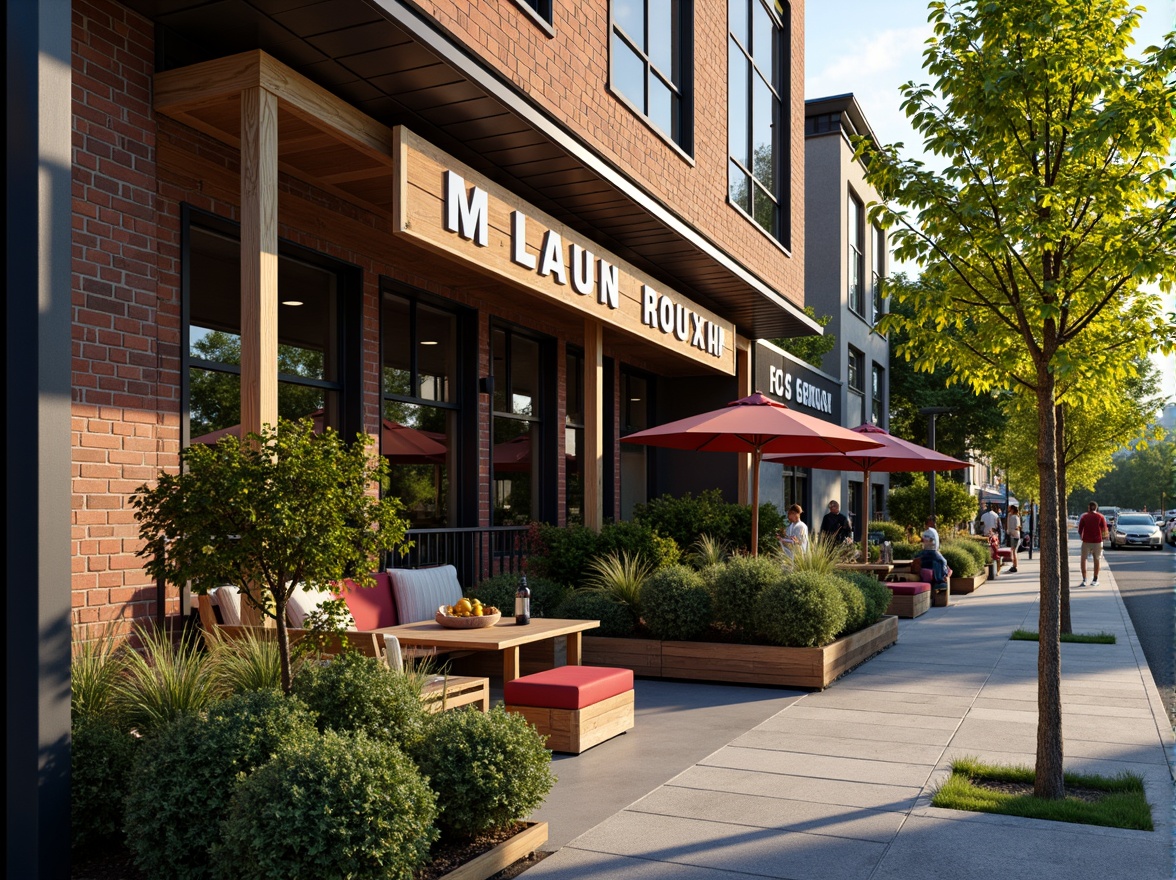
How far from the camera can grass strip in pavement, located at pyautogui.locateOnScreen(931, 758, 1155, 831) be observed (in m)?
5.47

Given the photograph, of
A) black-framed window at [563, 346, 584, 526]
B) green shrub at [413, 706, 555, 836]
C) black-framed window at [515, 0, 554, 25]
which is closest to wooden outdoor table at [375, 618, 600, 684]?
green shrub at [413, 706, 555, 836]

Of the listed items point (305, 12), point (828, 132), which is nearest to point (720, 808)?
point (305, 12)

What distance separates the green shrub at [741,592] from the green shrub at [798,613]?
0.40 ft

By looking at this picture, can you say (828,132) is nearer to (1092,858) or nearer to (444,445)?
(444,445)

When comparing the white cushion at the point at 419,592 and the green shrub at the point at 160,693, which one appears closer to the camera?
the green shrub at the point at 160,693

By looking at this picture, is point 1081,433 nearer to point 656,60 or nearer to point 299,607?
point 656,60

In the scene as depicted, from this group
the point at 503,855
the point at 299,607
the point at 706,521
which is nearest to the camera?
the point at 503,855

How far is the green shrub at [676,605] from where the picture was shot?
994 centimetres

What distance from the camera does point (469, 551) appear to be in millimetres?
12320

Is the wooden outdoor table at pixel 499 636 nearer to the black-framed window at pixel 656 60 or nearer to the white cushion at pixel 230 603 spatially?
the white cushion at pixel 230 603

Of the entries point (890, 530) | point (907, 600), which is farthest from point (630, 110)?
point (890, 530)

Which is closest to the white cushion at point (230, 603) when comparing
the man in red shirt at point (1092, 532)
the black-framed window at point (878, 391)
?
the man in red shirt at point (1092, 532)

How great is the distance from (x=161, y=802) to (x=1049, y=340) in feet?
18.4

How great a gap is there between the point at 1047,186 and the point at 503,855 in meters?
5.07
